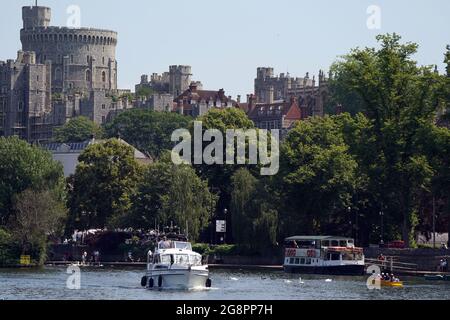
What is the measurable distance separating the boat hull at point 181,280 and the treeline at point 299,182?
27839mm

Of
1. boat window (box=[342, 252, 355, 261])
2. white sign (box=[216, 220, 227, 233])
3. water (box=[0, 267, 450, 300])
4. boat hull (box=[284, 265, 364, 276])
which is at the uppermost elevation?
white sign (box=[216, 220, 227, 233])

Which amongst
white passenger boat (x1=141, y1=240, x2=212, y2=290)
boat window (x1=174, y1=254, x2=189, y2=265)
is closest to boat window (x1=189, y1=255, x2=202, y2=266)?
white passenger boat (x1=141, y1=240, x2=212, y2=290)

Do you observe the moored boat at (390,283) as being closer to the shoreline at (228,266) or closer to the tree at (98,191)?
the shoreline at (228,266)

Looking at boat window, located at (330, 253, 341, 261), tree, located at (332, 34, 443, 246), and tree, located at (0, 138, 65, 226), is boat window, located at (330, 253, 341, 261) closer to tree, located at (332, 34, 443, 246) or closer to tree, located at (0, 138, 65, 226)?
tree, located at (332, 34, 443, 246)

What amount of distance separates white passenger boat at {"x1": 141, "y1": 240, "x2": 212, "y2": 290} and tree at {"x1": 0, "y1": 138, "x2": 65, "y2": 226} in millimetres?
51417

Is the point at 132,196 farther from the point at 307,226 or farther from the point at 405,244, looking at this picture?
the point at 405,244

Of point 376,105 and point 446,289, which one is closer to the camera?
point 446,289

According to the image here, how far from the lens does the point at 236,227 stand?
14388 centimetres

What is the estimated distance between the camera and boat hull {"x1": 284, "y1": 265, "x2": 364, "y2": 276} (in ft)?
410

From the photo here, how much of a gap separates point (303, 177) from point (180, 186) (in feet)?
46.7

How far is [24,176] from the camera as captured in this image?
528 ft

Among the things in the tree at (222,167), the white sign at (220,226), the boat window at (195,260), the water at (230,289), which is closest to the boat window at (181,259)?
the boat window at (195,260)

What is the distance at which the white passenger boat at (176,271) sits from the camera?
103m
